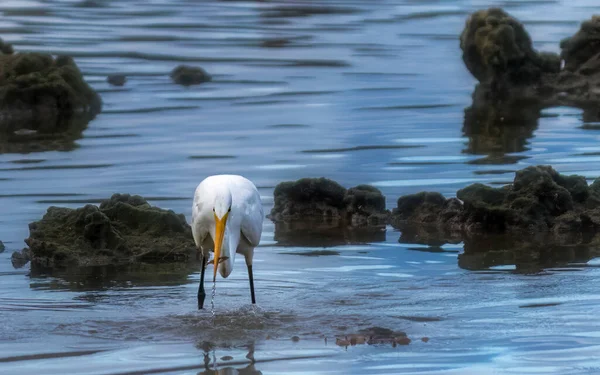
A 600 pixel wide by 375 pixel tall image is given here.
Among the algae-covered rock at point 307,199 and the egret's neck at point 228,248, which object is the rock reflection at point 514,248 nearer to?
the algae-covered rock at point 307,199

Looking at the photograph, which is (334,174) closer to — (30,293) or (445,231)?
(445,231)

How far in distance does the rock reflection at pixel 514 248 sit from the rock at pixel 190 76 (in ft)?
33.4

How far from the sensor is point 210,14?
32594 mm

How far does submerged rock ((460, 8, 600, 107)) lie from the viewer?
63.9ft

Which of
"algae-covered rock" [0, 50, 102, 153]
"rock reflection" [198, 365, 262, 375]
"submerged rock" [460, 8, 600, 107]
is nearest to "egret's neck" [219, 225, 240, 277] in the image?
"rock reflection" [198, 365, 262, 375]

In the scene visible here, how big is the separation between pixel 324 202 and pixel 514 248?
7.09 ft

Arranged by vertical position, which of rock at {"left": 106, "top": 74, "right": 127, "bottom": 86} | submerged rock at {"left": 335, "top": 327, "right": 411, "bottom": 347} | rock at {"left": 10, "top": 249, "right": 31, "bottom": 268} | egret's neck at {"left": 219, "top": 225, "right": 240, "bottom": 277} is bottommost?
rock at {"left": 10, "top": 249, "right": 31, "bottom": 268}

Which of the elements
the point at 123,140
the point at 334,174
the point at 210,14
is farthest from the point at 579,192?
A: the point at 210,14

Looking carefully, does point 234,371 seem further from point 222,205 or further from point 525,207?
point 525,207

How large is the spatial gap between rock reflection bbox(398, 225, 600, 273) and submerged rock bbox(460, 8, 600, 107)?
25.7 ft

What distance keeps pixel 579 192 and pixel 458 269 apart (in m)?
2.11

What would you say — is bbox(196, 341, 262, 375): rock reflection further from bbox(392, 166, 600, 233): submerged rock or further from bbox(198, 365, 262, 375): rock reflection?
bbox(392, 166, 600, 233): submerged rock

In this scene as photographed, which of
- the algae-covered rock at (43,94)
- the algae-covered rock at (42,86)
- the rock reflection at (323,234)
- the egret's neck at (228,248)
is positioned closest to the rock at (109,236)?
the rock reflection at (323,234)

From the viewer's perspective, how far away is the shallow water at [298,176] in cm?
828
